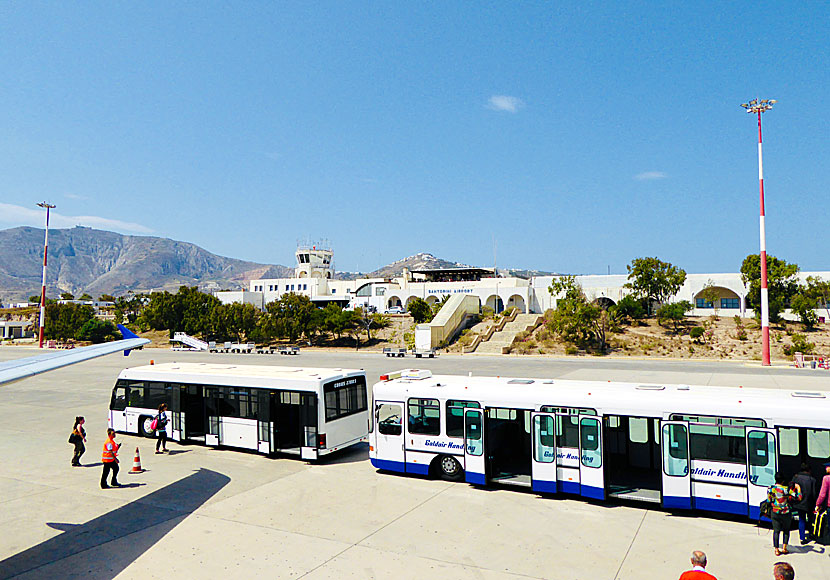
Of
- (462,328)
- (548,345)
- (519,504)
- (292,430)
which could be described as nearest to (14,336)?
(462,328)

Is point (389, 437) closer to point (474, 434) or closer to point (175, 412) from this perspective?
→ point (474, 434)

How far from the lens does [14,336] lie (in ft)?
362

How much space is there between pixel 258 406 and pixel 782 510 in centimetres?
1259

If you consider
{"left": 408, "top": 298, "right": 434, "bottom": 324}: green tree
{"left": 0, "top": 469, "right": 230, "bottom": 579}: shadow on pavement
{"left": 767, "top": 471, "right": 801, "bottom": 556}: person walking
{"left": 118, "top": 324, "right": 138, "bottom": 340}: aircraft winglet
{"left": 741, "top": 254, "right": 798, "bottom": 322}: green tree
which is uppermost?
{"left": 741, "top": 254, "right": 798, "bottom": 322}: green tree

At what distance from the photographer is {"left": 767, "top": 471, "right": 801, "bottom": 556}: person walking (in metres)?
9.50

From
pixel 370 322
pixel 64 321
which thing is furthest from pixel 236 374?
pixel 64 321

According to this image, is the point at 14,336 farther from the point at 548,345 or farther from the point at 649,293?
the point at 649,293

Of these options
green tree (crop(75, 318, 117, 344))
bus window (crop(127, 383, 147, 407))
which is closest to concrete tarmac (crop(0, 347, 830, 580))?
bus window (crop(127, 383, 147, 407))

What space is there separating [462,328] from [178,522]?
64817 millimetres

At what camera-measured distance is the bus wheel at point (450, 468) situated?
1391 centimetres

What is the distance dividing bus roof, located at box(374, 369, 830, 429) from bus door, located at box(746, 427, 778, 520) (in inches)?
13.1

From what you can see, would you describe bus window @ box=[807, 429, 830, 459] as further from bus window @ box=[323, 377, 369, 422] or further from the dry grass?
the dry grass

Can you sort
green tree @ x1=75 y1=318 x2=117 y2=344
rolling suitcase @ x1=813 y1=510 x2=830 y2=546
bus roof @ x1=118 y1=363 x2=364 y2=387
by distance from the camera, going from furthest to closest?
green tree @ x1=75 y1=318 x2=117 y2=344, bus roof @ x1=118 y1=363 x2=364 y2=387, rolling suitcase @ x1=813 y1=510 x2=830 y2=546

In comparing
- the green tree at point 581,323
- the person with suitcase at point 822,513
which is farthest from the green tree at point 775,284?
the person with suitcase at point 822,513
